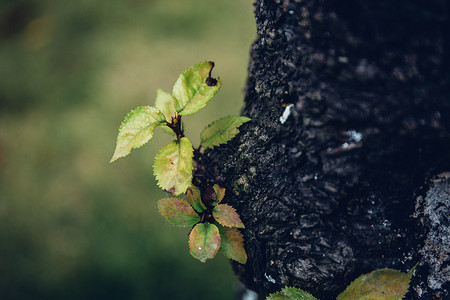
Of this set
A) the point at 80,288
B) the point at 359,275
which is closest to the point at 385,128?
the point at 359,275

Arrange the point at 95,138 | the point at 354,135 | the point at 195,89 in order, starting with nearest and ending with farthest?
the point at 354,135 → the point at 195,89 → the point at 95,138

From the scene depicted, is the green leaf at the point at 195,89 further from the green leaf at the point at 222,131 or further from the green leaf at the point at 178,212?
the green leaf at the point at 178,212

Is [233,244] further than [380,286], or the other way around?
[233,244]

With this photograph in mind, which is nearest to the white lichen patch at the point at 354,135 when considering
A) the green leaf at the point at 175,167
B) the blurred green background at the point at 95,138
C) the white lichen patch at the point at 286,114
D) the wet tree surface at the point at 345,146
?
the wet tree surface at the point at 345,146

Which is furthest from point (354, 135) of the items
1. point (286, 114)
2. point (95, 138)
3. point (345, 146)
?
point (95, 138)

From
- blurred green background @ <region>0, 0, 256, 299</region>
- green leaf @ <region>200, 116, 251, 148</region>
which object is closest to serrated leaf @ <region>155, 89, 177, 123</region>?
green leaf @ <region>200, 116, 251, 148</region>

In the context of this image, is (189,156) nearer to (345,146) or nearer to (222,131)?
(222,131)
